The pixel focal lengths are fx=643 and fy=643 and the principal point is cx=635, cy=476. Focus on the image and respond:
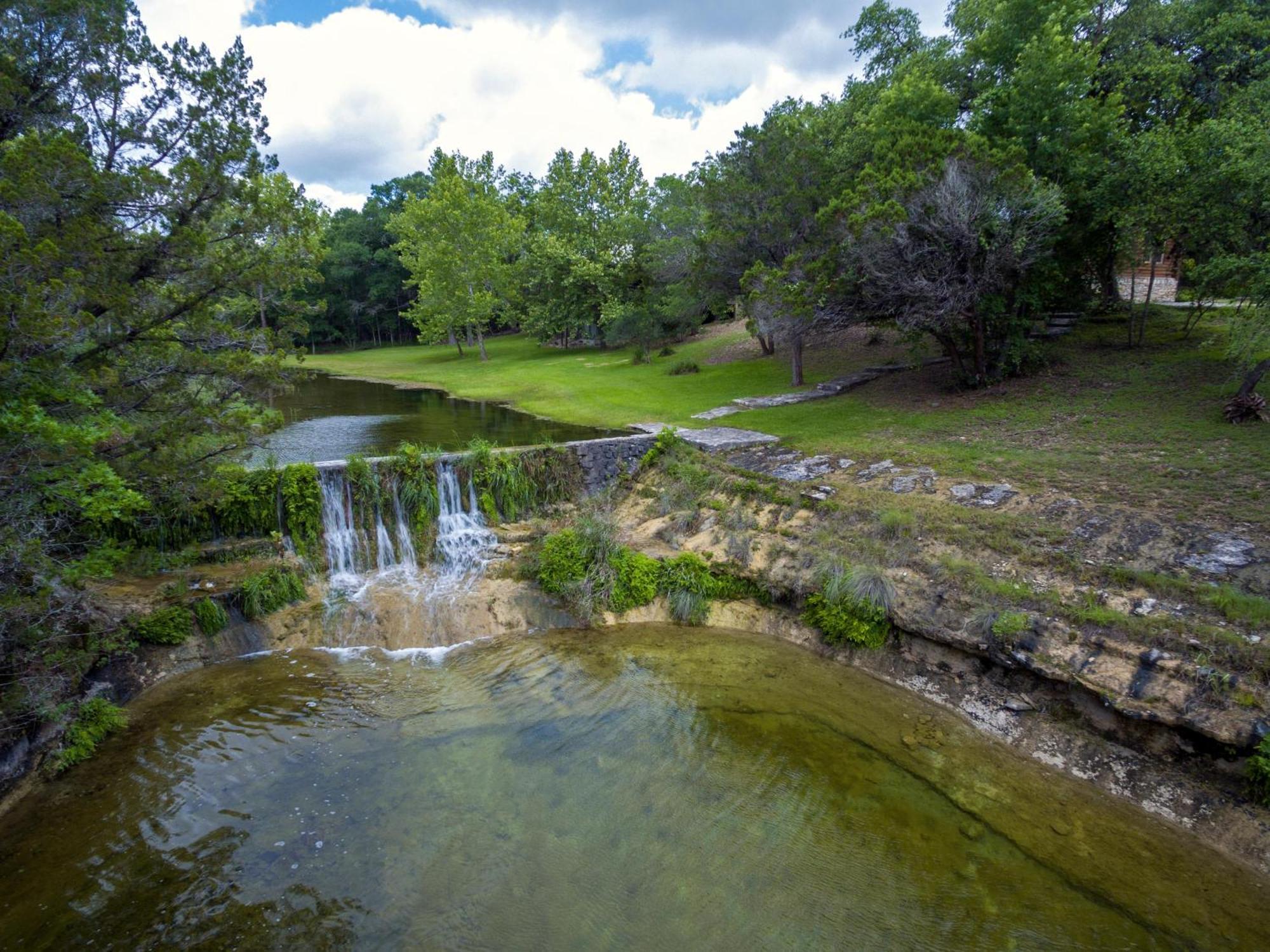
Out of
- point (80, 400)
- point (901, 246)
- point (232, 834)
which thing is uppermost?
point (901, 246)

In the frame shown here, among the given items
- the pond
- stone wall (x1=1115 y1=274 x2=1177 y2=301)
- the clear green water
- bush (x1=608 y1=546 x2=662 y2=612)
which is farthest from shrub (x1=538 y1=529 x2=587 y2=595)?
stone wall (x1=1115 y1=274 x2=1177 y2=301)

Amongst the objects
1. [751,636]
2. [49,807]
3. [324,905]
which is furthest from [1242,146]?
[49,807]

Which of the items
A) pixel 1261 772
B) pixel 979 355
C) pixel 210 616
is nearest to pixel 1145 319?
pixel 979 355

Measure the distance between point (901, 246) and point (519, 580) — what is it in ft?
37.0

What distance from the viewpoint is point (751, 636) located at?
10484mm

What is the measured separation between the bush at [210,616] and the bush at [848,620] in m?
9.12

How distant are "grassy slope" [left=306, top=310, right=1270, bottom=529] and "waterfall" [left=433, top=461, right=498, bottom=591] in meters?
6.82

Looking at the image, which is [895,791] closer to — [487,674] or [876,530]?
[876,530]

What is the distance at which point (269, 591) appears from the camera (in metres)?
10.5

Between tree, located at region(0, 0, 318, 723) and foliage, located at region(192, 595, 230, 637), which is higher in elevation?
tree, located at region(0, 0, 318, 723)

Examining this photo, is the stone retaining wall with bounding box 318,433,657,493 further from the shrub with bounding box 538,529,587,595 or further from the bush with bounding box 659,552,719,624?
the bush with bounding box 659,552,719,624

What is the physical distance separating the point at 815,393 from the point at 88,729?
1856cm

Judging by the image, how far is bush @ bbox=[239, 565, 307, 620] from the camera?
10.3 m

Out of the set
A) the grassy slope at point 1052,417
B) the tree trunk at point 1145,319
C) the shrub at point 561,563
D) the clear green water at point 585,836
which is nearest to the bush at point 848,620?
the clear green water at point 585,836
